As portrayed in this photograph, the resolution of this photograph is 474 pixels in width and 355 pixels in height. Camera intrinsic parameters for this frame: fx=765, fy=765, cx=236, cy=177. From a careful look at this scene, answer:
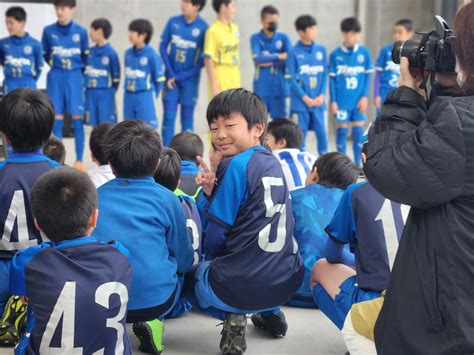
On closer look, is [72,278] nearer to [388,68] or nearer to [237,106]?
[237,106]

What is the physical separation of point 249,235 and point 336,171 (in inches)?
38.3

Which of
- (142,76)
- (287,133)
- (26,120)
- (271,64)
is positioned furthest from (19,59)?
(26,120)

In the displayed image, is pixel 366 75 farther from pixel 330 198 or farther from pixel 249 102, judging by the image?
pixel 249 102

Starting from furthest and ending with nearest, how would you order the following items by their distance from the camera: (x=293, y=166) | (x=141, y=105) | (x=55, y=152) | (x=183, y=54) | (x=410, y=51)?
(x=183, y=54) → (x=141, y=105) → (x=293, y=166) → (x=55, y=152) → (x=410, y=51)

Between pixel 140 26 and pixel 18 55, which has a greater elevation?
pixel 140 26

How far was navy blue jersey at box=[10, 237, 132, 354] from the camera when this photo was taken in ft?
7.71

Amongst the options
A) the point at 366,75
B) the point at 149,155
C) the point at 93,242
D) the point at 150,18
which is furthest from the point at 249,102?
Answer: the point at 150,18

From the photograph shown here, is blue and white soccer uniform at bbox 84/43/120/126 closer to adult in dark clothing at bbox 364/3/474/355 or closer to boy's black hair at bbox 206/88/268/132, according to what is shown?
boy's black hair at bbox 206/88/268/132

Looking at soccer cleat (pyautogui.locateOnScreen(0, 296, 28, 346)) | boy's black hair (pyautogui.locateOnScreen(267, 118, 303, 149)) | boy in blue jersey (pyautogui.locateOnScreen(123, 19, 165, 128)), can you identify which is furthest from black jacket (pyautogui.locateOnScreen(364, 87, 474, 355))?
boy in blue jersey (pyautogui.locateOnScreen(123, 19, 165, 128))

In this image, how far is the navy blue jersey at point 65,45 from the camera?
794 centimetres

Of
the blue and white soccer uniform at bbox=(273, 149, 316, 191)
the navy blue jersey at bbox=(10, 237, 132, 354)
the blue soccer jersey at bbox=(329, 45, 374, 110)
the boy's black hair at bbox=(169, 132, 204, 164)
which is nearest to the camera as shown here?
the navy blue jersey at bbox=(10, 237, 132, 354)

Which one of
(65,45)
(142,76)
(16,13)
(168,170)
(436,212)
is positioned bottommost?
(168,170)

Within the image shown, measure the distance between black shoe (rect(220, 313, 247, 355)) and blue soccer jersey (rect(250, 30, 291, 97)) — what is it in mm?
5461

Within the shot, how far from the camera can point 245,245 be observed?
2932mm
